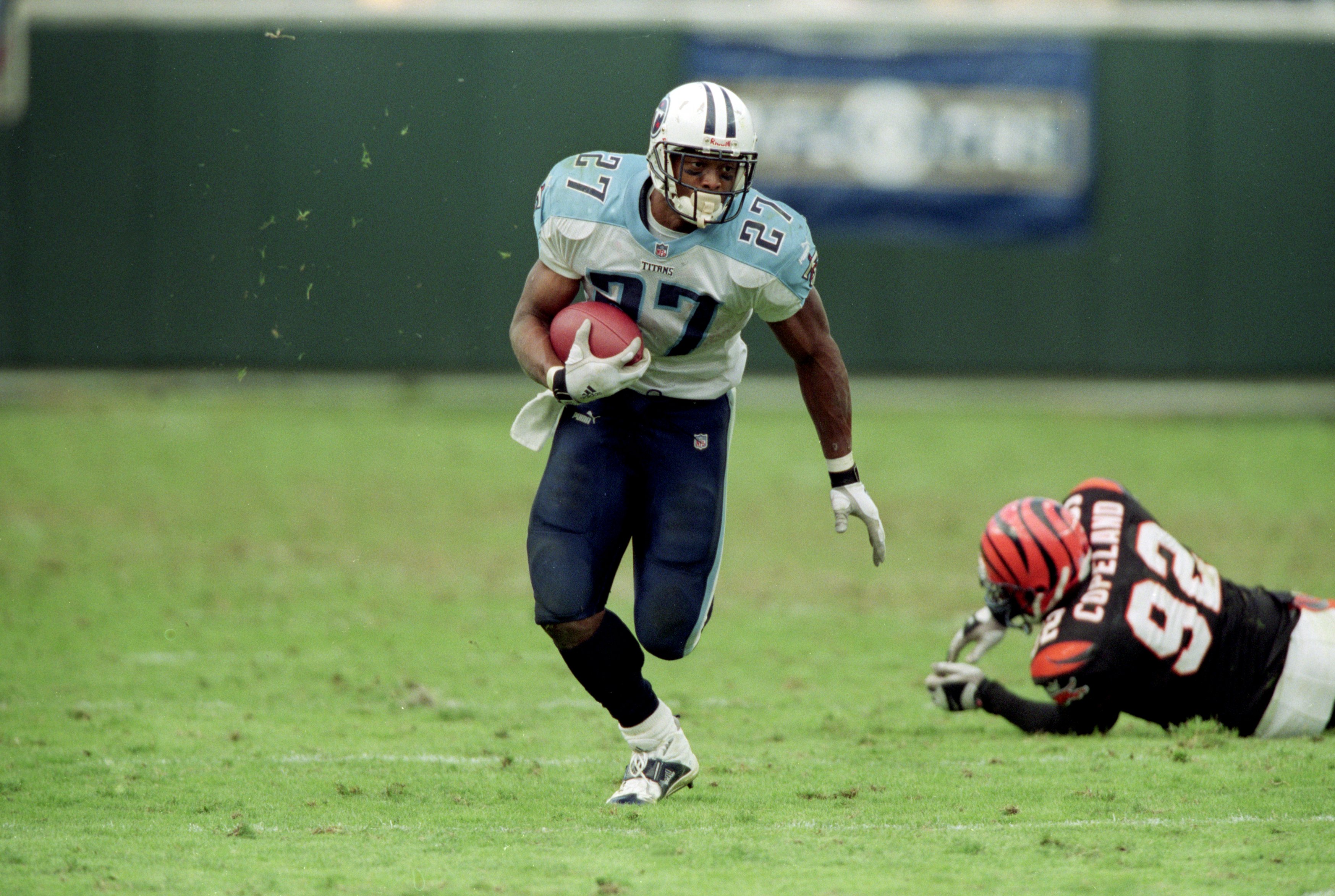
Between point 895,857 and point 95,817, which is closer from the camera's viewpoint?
point 895,857

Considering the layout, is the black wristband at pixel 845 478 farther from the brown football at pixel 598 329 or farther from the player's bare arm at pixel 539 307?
the player's bare arm at pixel 539 307

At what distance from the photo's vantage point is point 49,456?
11.8m

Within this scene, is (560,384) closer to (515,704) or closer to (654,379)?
(654,379)

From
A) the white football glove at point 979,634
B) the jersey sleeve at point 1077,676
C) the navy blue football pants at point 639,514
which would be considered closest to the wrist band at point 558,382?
the navy blue football pants at point 639,514

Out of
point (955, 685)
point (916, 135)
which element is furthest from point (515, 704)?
point (916, 135)

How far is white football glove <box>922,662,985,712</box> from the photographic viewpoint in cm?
541

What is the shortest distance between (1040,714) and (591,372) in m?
2.08

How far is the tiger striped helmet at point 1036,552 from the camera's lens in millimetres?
5039

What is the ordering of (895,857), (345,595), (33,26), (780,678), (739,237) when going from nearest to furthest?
(895,857)
(739,237)
(780,678)
(345,595)
(33,26)

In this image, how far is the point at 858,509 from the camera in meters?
4.85

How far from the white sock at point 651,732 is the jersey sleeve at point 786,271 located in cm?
121

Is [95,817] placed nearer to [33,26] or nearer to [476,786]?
[476,786]

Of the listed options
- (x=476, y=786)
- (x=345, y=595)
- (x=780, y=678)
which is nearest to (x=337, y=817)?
(x=476, y=786)

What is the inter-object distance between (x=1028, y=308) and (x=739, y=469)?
16.5 feet
